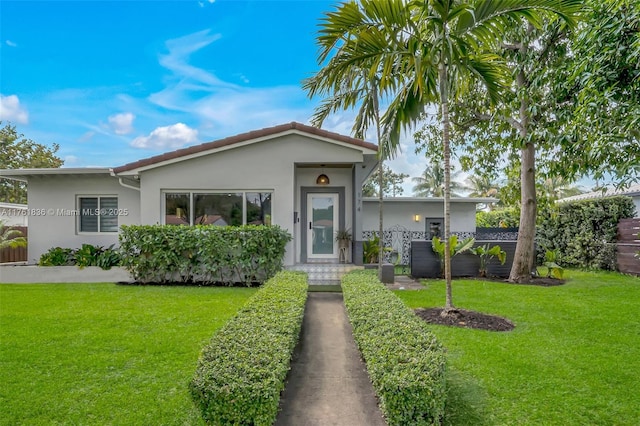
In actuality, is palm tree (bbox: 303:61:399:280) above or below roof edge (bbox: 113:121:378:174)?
above

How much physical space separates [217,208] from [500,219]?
18.3 meters

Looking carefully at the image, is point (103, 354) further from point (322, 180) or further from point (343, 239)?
point (322, 180)

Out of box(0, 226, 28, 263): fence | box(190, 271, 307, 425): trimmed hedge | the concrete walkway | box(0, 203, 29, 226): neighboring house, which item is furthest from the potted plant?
box(0, 203, 29, 226): neighboring house

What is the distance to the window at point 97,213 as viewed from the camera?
12.3 m

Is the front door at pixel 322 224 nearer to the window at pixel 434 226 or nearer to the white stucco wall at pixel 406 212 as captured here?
the white stucco wall at pixel 406 212

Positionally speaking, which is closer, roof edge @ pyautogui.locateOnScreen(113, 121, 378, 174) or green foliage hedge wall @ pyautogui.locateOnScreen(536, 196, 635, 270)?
roof edge @ pyautogui.locateOnScreen(113, 121, 378, 174)

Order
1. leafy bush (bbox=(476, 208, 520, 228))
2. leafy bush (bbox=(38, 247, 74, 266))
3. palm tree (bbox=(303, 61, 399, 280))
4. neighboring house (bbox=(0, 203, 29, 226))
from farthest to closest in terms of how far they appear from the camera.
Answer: leafy bush (bbox=(476, 208, 520, 228)), neighboring house (bbox=(0, 203, 29, 226)), leafy bush (bbox=(38, 247, 74, 266)), palm tree (bbox=(303, 61, 399, 280))

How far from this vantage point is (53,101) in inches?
583

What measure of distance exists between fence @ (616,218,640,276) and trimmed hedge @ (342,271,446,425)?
1106 centimetres

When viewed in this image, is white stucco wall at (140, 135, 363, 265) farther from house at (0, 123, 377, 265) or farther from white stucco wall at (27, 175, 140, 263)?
white stucco wall at (27, 175, 140, 263)

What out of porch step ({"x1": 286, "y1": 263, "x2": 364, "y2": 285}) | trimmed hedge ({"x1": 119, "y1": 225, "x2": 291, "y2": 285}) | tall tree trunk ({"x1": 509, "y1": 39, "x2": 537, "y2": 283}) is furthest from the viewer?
tall tree trunk ({"x1": 509, "y1": 39, "x2": 537, "y2": 283})

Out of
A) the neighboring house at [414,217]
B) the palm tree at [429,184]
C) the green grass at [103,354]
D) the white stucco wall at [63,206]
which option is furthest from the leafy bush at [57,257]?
the palm tree at [429,184]

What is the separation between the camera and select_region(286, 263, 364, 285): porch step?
995 cm

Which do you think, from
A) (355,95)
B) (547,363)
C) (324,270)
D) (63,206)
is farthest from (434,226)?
(63,206)
